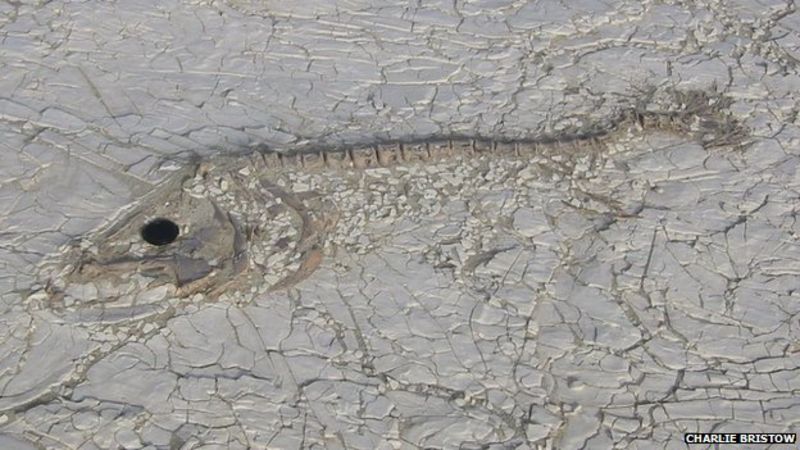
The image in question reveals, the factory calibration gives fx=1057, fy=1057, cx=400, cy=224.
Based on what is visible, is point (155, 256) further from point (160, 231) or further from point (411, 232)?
point (411, 232)

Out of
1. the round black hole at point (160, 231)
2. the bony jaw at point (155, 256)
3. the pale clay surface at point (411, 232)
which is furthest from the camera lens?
the round black hole at point (160, 231)

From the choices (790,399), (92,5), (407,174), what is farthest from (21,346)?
(790,399)

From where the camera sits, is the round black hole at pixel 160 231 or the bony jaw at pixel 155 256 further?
the round black hole at pixel 160 231

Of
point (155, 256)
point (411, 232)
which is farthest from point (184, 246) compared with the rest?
point (411, 232)

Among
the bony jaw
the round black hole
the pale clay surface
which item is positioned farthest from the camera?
the round black hole

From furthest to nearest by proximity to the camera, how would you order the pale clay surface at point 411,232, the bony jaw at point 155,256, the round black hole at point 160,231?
the round black hole at point 160,231, the bony jaw at point 155,256, the pale clay surface at point 411,232
